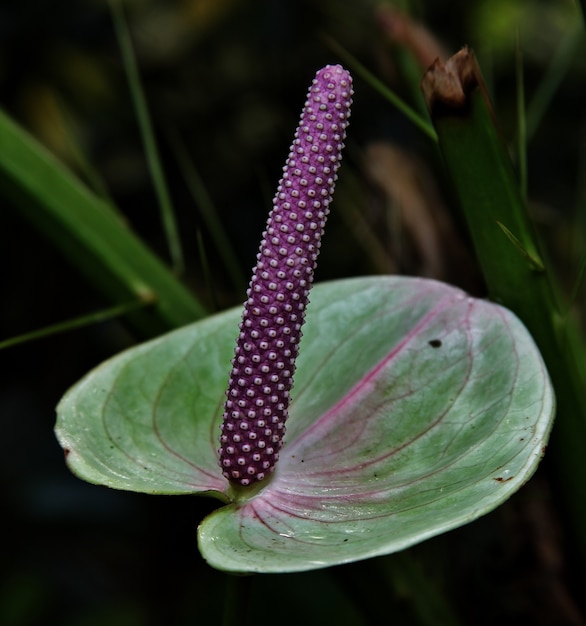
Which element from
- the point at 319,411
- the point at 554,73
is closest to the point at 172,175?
the point at 554,73

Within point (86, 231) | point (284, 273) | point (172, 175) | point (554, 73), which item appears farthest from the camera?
point (172, 175)

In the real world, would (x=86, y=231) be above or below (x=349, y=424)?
above

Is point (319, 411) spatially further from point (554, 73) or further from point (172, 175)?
point (172, 175)

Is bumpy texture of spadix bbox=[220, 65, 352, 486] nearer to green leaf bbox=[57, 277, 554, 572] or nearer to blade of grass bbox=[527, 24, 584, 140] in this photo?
green leaf bbox=[57, 277, 554, 572]

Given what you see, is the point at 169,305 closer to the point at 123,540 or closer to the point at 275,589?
the point at 275,589

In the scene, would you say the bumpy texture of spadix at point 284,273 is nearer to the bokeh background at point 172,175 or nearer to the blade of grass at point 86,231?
the blade of grass at point 86,231

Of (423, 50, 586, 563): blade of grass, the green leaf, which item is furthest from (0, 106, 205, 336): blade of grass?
(423, 50, 586, 563): blade of grass

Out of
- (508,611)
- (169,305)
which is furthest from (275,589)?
(169,305)
